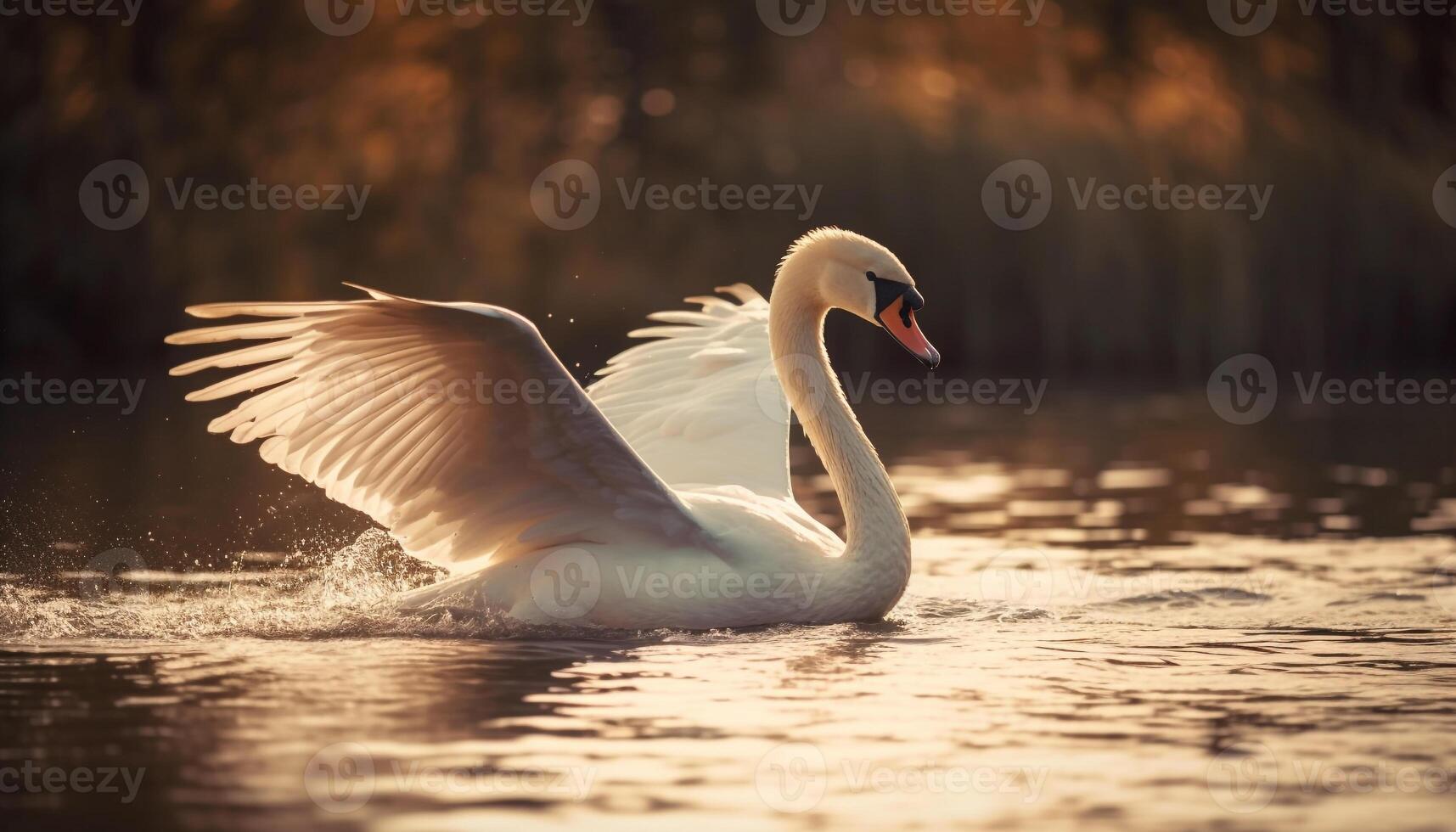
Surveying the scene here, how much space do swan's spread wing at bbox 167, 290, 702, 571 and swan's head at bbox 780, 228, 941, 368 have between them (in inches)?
51.6

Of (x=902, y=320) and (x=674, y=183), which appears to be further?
(x=674, y=183)

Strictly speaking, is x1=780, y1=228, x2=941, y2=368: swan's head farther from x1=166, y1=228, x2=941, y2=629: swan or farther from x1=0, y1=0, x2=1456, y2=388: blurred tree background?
x1=0, y1=0, x2=1456, y2=388: blurred tree background

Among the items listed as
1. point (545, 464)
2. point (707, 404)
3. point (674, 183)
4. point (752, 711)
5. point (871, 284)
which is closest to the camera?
point (752, 711)

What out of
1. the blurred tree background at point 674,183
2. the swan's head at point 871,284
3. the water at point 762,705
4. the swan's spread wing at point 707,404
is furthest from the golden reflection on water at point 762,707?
the blurred tree background at point 674,183

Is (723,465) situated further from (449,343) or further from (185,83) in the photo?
(185,83)

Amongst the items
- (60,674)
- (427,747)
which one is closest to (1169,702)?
(427,747)

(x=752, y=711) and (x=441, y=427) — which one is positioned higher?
(x=441, y=427)

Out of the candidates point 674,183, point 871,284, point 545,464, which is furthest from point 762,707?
point 674,183

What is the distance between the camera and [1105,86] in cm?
2644

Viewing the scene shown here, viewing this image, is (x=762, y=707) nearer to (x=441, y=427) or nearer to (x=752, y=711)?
(x=752, y=711)

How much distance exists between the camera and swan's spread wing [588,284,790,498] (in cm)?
908

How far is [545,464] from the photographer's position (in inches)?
288

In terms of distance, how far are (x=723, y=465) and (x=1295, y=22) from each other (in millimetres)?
21176

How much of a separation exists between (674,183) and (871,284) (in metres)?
14.2
